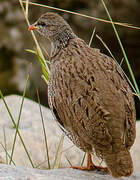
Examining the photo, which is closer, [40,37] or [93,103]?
[93,103]

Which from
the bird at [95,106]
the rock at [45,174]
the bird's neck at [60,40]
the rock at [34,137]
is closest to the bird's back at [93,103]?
the bird at [95,106]

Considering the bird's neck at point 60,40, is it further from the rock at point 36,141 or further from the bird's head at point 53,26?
the rock at point 36,141

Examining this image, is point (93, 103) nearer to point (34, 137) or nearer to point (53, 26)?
point (53, 26)

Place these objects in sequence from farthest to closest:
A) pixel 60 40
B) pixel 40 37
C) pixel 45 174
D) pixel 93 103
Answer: pixel 40 37
pixel 60 40
pixel 93 103
pixel 45 174

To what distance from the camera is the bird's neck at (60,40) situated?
451 cm

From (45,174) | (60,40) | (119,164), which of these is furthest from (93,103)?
(60,40)

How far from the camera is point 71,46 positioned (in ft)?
14.5

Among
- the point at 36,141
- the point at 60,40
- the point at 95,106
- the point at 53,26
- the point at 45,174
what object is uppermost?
the point at 53,26

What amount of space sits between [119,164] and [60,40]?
1519 millimetres

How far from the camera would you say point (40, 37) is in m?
10.7

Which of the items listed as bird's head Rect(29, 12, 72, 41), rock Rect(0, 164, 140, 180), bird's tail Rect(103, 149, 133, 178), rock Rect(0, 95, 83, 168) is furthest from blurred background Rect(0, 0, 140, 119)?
bird's tail Rect(103, 149, 133, 178)

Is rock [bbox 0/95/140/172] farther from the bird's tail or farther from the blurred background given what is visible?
the blurred background

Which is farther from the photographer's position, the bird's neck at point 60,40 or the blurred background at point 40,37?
the blurred background at point 40,37

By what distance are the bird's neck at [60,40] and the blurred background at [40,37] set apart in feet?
15.8
